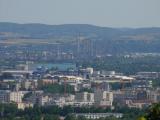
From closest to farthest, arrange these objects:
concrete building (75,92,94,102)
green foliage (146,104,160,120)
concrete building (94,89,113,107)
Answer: green foliage (146,104,160,120), concrete building (94,89,113,107), concrete building (75,92,94,102)

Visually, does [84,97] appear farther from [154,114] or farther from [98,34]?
[98,34]

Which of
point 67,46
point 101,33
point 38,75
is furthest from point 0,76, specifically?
point 101,33

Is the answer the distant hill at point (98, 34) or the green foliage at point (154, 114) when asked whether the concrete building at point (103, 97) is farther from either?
the distant hill at point (98, 34)

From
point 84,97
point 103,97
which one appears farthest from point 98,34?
point 103,97

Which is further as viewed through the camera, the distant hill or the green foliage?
the distant hill

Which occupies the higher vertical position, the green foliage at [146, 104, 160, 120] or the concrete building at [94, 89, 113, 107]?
the green foliage at [146, 104, 160, 120]

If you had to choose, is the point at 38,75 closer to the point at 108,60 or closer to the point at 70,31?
the point at 108,60

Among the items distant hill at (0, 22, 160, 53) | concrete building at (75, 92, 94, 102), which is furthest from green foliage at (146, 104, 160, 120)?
distant hill at (0, 22, 160, 53)

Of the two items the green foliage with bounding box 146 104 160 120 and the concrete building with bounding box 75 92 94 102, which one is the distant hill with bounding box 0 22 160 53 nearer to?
the concrete building with bounding box 75 92 94 102

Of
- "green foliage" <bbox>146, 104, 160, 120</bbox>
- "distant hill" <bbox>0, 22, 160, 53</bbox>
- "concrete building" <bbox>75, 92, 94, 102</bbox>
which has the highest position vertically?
"green foliage" <bbox>146, 104, 160, 120</bbox>
